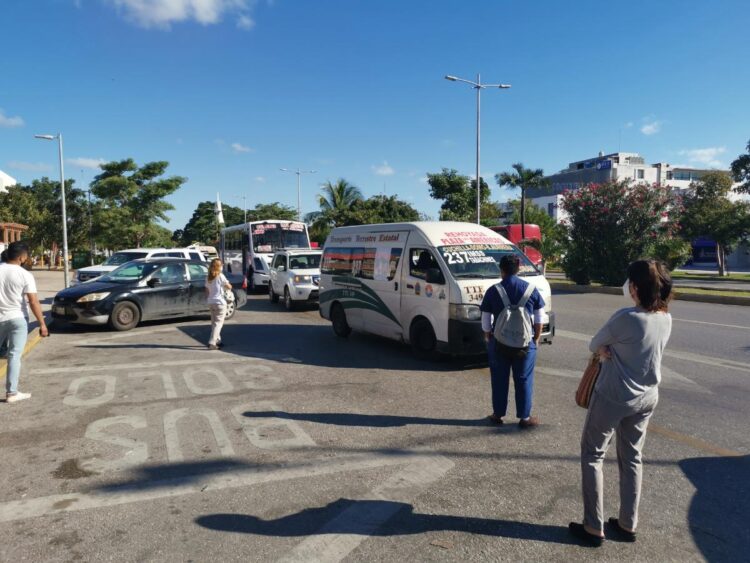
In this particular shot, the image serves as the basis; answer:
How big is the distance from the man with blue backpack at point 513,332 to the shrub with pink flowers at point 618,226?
17.3 metres

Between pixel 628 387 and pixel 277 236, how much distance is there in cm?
2132

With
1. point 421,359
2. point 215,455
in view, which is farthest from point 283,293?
point 215,455

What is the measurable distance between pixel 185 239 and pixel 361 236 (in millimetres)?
107966

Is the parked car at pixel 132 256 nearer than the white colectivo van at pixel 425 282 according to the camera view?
No

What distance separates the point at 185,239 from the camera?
110875 mm

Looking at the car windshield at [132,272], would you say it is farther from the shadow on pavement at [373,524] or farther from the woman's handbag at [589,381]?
the woman's handbag at [589,381]

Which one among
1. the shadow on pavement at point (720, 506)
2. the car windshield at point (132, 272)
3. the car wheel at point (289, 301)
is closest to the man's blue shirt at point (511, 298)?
the shadow on pavement at point (720, 506)

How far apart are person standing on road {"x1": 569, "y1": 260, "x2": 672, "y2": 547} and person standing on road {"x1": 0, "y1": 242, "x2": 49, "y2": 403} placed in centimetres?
567

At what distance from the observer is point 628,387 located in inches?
122

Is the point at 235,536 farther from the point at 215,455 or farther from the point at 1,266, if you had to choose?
the point at 1,266

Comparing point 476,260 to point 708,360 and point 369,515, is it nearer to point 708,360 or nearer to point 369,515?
point 708,360

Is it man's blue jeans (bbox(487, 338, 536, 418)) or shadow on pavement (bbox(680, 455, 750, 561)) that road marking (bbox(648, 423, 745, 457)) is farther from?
man's blue jeans (bbox(487, 338, 536, 418))

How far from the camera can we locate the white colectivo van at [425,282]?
24.7 feet

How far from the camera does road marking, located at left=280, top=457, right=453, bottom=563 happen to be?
3195 millimetres
